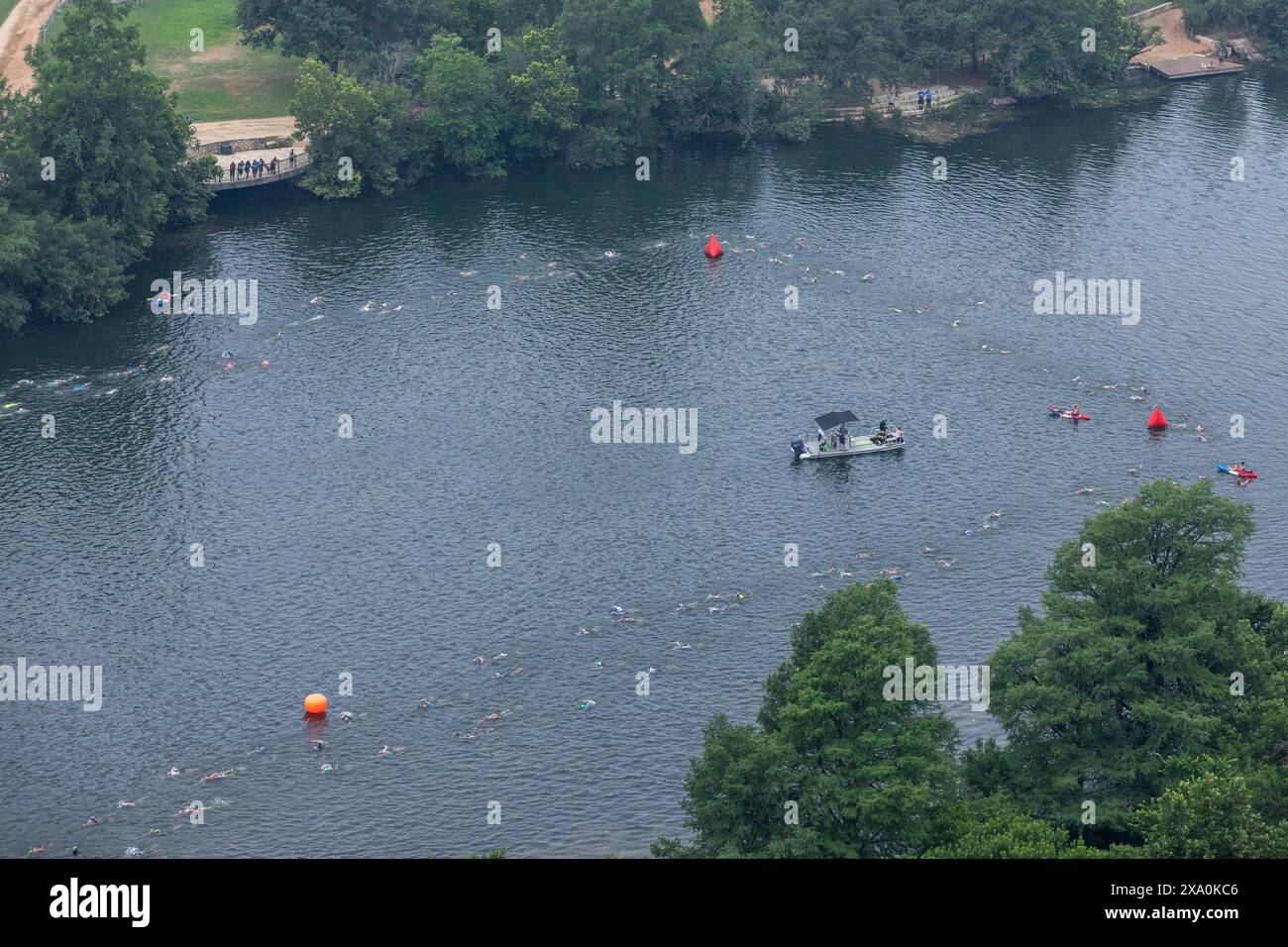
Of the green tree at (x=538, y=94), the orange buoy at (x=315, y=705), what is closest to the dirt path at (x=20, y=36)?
the green tree at (x=538, y=94)

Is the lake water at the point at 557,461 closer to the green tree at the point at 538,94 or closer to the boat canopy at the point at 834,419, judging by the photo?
the boat canopy at the point at 834,419

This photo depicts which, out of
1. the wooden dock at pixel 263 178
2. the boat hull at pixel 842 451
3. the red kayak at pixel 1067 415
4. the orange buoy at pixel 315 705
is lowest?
the orange buoy at pixel 315 705

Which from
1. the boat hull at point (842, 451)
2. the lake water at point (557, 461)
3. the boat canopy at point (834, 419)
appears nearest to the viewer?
the lake water at point (557, 461)

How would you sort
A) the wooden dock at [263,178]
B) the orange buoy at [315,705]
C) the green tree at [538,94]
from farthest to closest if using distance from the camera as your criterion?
1. the green tree at [538,94]
2. the wooden dock at [263,178]
3. the orange buoy at [315,705]

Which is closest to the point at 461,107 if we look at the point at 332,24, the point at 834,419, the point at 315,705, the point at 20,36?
the point at 332,24

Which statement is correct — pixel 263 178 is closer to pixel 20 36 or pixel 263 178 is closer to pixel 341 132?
pixel 341 132

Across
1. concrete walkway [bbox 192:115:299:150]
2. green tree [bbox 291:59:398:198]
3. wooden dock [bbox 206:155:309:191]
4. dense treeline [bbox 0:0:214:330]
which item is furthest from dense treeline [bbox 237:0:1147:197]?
dense treeline [bbox 0:0:214:330]
